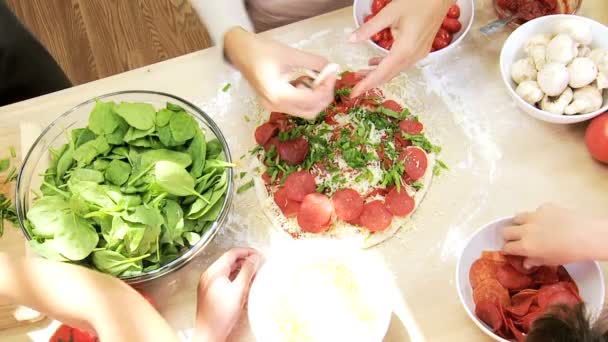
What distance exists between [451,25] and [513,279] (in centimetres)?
49

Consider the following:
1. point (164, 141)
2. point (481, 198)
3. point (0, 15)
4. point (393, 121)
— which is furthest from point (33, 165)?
point (481, 198)

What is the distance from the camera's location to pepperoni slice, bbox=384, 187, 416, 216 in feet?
3.15

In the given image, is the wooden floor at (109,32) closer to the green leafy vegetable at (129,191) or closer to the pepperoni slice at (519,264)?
the green leafy vegetable at (129,191)

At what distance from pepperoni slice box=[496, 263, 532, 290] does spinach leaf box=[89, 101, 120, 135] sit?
2.11 ft

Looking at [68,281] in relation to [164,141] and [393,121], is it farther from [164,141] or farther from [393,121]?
[393,121]

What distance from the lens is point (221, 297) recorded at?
866mm

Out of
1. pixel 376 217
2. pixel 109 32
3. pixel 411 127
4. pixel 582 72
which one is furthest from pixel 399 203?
pixel 109 32

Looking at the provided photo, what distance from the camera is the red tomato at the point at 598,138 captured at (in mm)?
934

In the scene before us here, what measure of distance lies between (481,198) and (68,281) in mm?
669

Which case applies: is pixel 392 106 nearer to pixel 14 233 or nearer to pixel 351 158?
pixel 351 158

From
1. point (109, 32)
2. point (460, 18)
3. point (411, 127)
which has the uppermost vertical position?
point (460, 18)

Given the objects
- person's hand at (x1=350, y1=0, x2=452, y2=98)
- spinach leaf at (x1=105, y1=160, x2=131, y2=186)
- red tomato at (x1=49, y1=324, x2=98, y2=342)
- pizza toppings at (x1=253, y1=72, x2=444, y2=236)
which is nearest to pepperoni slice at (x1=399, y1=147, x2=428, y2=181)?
pizza toppings at (x1=253, y1=72, x2=444, y2=236)

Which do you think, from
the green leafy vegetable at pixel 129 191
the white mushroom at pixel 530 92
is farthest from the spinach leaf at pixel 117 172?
the white mushroom at pixel 530 92

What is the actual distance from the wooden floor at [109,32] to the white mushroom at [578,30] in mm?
1214
